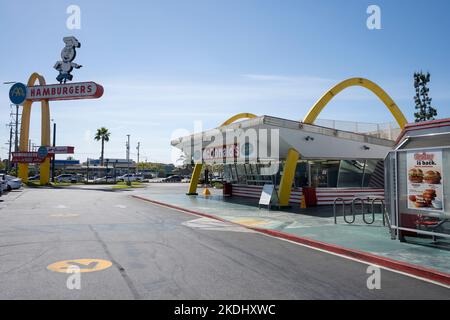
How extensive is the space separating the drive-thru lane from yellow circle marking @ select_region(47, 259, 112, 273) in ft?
0.06

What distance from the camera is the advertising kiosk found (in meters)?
8.74

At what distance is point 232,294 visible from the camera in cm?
543

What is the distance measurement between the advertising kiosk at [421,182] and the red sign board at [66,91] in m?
37.1

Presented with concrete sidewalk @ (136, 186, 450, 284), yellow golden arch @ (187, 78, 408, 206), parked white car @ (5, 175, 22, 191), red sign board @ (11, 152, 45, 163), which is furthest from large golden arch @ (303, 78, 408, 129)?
red sign board @ (11, 152, 45, 163)

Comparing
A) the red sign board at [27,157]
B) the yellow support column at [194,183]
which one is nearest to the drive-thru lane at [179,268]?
the yellow support column at [194,183]

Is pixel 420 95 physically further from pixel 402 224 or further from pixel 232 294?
pixel 232 294

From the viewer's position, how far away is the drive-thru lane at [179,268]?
5.52 metres

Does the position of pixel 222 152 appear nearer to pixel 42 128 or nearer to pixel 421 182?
pixel 421 182

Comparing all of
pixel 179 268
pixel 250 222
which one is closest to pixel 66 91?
pixel 250 222

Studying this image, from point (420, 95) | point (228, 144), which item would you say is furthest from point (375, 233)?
point (420, 95)

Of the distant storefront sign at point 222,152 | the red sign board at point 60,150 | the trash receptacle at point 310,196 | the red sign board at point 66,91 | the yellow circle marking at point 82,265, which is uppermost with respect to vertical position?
the red sign board at point 66,91

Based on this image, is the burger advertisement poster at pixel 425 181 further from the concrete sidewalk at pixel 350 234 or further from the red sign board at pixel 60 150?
the red sign board at pixel 60 150

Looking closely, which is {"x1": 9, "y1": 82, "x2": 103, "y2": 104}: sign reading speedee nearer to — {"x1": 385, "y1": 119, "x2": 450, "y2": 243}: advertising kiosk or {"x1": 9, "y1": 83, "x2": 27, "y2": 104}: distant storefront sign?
{"x1": 9, "y1": 83, "x2": 27, "y2": 104}: distant storefront sign
